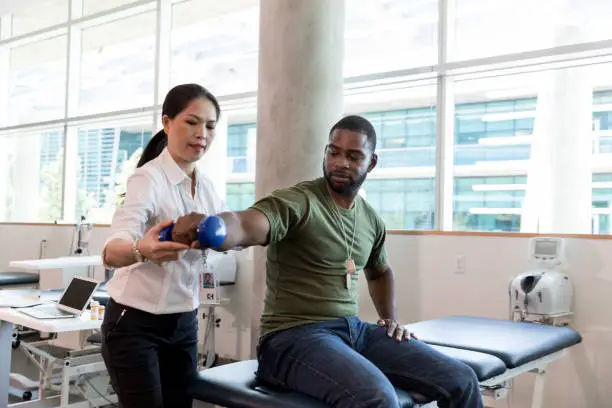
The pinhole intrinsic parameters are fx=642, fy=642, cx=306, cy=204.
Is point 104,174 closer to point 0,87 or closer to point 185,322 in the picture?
point 0,87

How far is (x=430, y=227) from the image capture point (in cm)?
430

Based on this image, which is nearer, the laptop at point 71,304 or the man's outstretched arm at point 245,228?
the man's outstretched arm at point 245,228

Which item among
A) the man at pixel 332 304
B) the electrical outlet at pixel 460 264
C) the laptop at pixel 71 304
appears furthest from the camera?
the electrical outlet at pixel 460 264

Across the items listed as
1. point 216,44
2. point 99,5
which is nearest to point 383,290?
point 216,44

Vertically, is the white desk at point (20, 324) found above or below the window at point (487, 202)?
below

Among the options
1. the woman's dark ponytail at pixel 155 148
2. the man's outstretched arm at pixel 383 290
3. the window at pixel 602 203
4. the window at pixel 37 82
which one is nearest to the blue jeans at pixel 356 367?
the man's outstretched arm at pixel 383 290

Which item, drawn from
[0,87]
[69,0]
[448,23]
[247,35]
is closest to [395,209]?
[448,23]

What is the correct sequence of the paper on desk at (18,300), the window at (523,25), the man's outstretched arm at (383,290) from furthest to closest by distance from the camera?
the window at (523,25) → the paper on desk at (18,300) → the man's outstretched arm at (383,290)

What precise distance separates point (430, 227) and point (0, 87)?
248 inches

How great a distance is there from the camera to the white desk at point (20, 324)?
2688 mm

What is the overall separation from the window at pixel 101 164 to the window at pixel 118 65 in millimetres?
256

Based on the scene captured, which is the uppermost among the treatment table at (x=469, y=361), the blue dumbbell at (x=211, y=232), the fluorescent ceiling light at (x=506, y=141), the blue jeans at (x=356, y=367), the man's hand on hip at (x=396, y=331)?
the fluorescent ceiling light at (x=506, y=141)

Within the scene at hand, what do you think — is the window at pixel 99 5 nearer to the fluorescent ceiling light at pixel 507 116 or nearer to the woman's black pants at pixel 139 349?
the fluorescent ceiling light at pixel 507 116

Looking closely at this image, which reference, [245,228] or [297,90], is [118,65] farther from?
[245,228]
